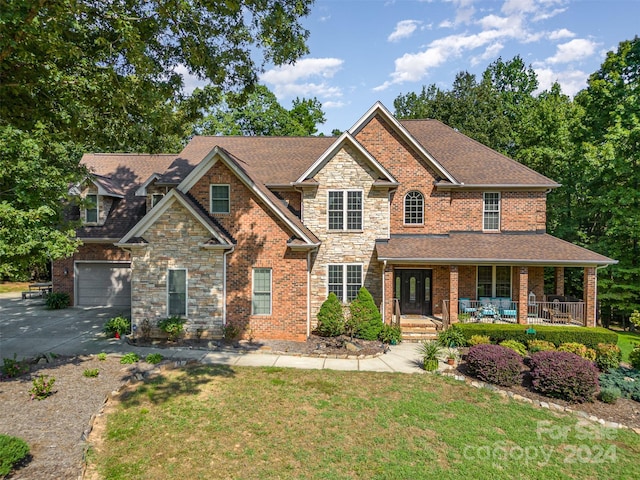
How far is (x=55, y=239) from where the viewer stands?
28.7 ft

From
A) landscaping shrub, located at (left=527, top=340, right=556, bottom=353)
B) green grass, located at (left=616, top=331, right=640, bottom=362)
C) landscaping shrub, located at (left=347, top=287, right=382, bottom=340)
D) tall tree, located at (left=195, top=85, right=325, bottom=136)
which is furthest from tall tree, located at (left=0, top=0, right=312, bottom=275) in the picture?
tall tree, located at (left=195, top=85, right=325, bottom=136)

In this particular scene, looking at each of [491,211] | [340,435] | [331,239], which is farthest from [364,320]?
[491,211]

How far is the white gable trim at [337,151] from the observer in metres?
15.8

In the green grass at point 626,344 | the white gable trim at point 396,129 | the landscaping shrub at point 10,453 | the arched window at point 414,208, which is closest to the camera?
the landscaping shrub at point 10,453

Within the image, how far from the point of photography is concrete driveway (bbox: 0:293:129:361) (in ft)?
41.8

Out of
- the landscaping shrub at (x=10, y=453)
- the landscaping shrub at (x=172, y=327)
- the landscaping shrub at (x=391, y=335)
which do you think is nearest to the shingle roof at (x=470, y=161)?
the landscaping shrub at (x=391, y=335)

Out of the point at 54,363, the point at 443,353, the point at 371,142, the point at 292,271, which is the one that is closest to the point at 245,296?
the point at 292,271

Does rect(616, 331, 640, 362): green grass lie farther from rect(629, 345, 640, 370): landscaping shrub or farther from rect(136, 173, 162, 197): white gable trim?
rect(136, 173, 162, 197): white gable trim

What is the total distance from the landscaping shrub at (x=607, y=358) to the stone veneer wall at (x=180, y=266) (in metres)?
14.1

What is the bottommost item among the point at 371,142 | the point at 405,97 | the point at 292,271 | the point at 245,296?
the point at 245,296

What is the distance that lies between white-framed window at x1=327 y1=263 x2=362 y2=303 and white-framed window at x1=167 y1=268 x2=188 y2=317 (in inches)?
251

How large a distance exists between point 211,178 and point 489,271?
45.7 ft

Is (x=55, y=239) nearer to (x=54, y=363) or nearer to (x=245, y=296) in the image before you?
(x=54, y=363)

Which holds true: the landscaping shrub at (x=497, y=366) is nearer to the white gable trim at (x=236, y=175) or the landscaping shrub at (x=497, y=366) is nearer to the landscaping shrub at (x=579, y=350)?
the landscaping shrub at (x=579, y=350)
